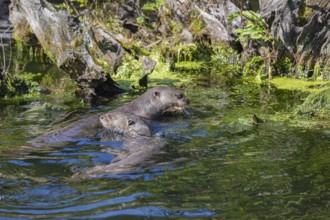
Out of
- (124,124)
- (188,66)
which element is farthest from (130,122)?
(188,66)

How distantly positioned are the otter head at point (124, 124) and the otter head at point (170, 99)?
1065 millimetres

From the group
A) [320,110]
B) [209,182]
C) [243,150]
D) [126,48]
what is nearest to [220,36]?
[126,48]

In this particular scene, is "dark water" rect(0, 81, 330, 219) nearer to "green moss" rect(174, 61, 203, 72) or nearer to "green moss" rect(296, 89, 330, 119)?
"green moss" rect(296, 89, 330, 119)

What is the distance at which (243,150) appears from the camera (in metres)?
6.76

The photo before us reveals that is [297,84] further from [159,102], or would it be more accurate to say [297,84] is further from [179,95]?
[159,102]

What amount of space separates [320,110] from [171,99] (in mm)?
2207

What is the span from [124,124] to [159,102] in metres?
1.25

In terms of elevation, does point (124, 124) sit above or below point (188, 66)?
below

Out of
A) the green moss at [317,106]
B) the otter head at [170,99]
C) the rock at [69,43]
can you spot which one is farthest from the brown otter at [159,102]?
the green moss at [317,106]

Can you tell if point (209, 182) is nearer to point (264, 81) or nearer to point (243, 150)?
point (243, 150)

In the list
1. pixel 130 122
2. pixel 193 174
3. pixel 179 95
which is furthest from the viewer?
pixel 179 95

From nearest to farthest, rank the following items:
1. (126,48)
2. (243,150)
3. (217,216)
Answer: (217,216)
(243,150)
(126,48)

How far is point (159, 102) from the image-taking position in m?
9.18

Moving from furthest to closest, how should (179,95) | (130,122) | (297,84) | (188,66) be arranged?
(188,66)
(297,84)
(179,95)
(130,122)
